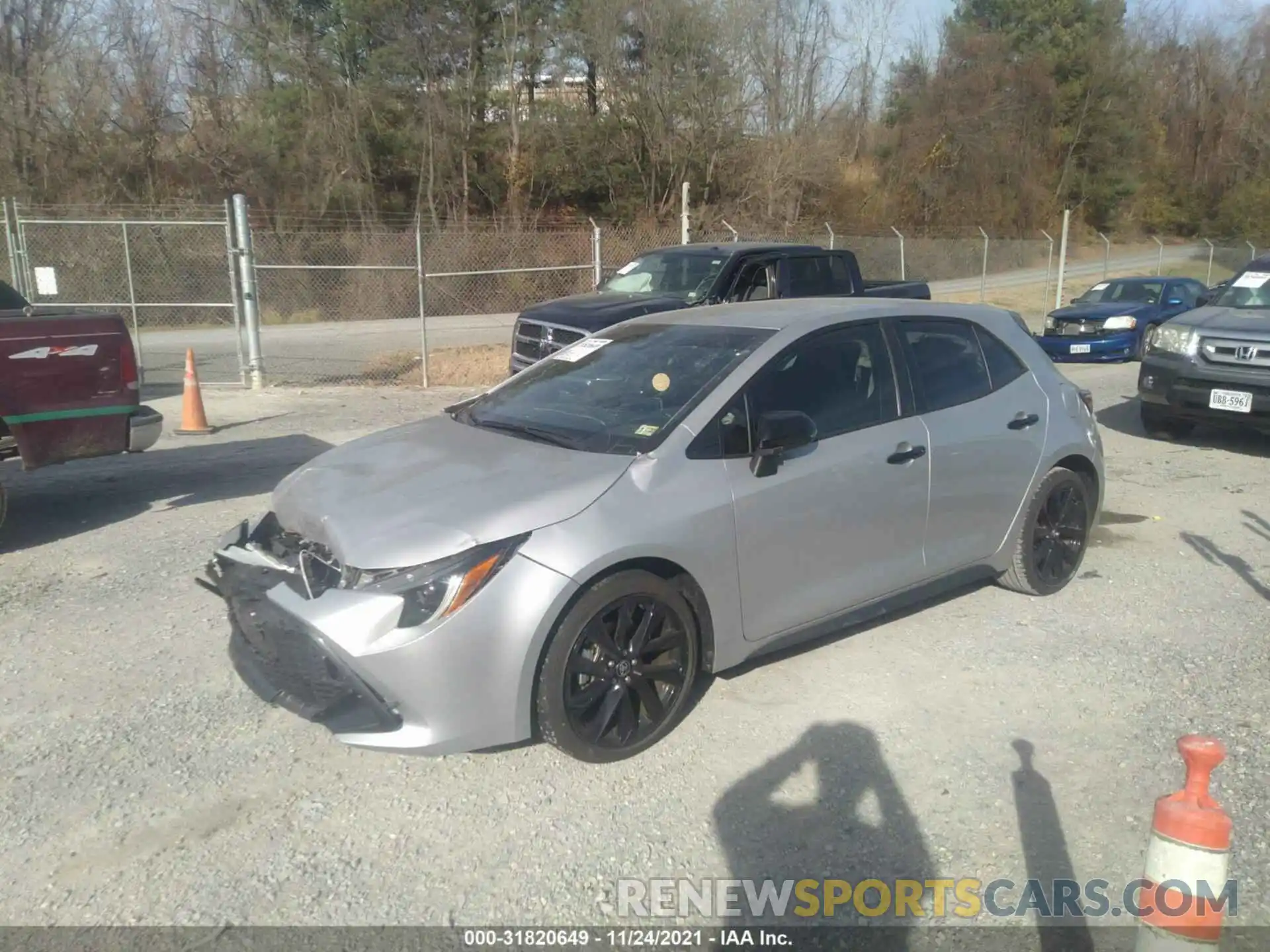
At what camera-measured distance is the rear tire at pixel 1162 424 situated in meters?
10.3

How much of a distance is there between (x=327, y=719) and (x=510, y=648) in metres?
0.69

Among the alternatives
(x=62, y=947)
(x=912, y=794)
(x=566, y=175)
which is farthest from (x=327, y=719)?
(x=566, y=175)

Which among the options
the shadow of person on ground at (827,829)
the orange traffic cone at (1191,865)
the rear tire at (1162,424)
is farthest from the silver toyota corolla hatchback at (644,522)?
the rear tire at (1162,424)

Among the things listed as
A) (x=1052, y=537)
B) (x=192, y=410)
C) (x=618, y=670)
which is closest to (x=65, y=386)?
(x=192, y=410)

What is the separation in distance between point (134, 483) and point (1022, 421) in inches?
268

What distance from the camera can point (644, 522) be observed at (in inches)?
156

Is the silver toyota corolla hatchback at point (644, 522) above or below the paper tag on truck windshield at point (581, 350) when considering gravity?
below

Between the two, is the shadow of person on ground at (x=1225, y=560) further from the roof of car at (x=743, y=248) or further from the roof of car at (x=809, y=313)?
the roof of car at (x=743, y=248)

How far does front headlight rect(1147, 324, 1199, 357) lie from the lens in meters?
9.80

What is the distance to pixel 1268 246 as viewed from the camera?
50.7 m

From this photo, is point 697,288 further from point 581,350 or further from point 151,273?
point 151,273

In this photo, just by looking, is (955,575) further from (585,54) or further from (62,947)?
(585,54)

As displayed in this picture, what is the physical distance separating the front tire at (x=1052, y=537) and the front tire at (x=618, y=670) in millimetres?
2333

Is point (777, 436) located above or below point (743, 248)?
below
